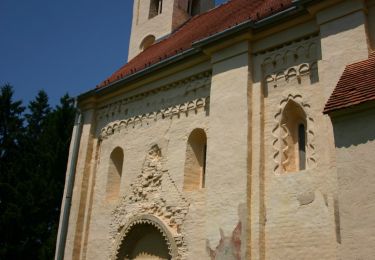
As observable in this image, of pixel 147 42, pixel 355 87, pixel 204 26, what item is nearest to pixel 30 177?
pixel 147 42

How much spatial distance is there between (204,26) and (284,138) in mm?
6636

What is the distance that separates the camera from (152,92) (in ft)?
44.4

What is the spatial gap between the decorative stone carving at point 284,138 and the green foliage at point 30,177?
11067 mm

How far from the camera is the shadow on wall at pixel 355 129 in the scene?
7062 mm

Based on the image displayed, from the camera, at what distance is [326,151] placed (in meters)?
8.76

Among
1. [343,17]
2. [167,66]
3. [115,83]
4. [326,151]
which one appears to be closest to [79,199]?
[115,83]

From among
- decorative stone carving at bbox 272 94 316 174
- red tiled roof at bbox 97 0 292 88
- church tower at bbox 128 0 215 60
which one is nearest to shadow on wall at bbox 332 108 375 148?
decorative stone carving at bbox 272 94 316 174

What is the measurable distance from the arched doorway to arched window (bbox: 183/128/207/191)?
1465 millimetres

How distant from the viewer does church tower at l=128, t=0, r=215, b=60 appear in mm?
19266

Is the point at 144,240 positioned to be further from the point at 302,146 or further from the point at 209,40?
the point at 209,40

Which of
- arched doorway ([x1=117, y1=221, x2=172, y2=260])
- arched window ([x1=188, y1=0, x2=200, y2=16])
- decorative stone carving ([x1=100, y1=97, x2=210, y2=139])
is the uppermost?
arched window ([x1=188, y1=0, x2=200, y2=16])

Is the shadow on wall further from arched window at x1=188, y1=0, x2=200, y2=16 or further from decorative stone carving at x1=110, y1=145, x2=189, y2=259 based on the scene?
arched window at x1=188, y1=0, x2=200, y2=16

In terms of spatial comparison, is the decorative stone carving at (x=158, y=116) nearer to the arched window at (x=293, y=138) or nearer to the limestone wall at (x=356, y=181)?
the arched window at (x=293, y=138)

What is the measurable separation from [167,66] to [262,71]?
3.23 m
